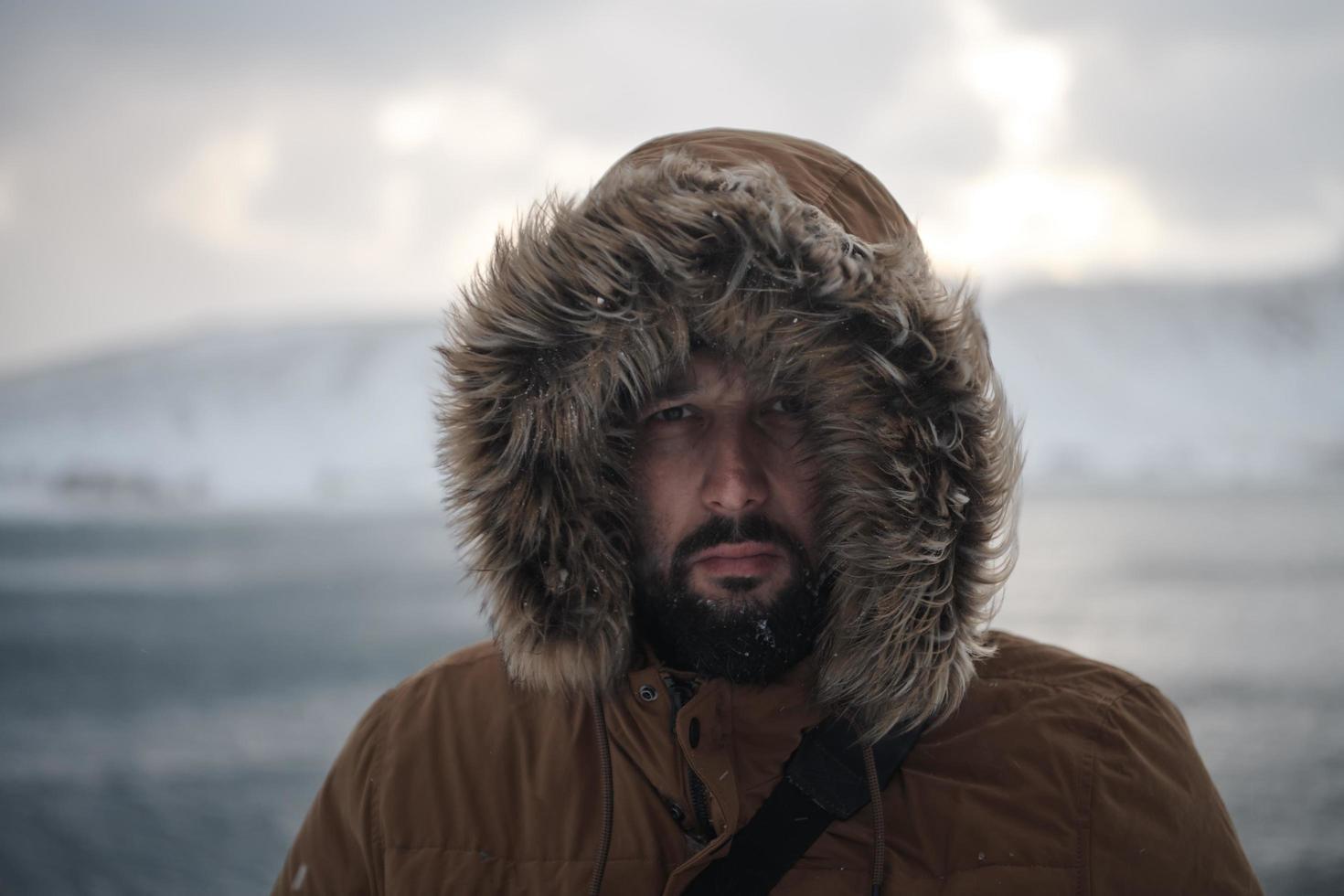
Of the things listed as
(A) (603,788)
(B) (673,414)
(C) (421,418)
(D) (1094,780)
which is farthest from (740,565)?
(C) (421,418)

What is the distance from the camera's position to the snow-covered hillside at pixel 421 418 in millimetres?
8750

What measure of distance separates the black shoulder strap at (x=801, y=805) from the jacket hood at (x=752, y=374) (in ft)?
0.14

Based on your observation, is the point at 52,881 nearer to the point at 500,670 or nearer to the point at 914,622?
the point at 500,670

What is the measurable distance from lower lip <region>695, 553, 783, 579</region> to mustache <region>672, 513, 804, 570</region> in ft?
0.07

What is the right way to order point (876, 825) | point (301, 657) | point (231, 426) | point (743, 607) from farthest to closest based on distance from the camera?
1. point (231, 426)
2. point (301, 657)
3. point (743, 607)
4. point (876, 825)

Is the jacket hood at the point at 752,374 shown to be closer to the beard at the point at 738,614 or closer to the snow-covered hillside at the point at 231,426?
the beard at the point at 738,614

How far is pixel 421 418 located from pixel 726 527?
928 centimetres

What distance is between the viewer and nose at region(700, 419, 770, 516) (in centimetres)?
130

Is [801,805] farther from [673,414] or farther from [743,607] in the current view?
[673,414]

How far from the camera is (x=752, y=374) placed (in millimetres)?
1340

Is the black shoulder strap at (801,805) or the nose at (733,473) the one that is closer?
the black shoulder strap at (801,805)

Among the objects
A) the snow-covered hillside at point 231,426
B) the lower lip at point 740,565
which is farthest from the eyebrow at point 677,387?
the snow-covered hillside at point 231,426

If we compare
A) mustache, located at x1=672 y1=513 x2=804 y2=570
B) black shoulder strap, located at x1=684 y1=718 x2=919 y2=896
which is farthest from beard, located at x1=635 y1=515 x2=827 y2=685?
black shoulder strap, located at x1=684 y1=718 x2=919 y2=896

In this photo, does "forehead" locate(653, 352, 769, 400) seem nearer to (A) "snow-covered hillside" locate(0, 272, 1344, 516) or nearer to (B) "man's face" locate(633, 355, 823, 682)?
(B) "man's face" locate(633, 355, 823, 682)
